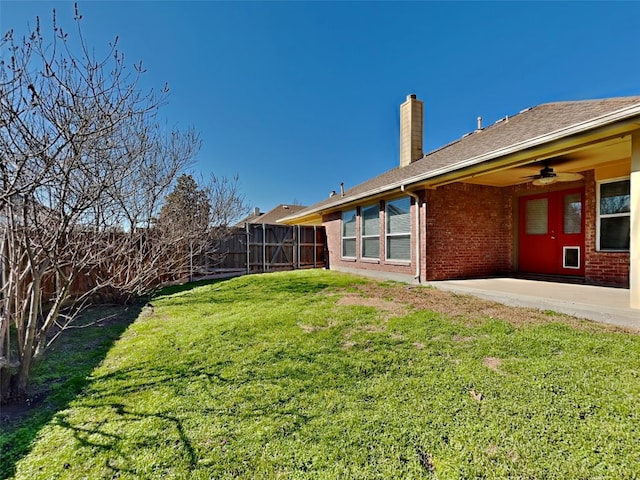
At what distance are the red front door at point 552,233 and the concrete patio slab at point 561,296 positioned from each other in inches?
46.0

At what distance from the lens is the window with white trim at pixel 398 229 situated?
8.02 metres

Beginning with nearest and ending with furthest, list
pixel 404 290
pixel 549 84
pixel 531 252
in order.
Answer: pixel 404 290, pixel 531 252, pixel 549 84

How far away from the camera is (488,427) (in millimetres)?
2113

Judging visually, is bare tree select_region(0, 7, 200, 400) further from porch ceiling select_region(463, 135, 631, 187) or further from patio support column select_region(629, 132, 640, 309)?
porch ceiling select_region(463, 135, 631, 187)

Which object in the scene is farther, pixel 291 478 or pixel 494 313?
pixel 494 313

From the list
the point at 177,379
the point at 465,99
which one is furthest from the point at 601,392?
the point at 465,99

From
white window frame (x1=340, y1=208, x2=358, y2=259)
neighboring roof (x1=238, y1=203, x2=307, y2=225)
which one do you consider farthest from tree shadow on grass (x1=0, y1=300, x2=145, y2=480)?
neighboring roof (x1=238, y1=203, x2=307, y2=225)

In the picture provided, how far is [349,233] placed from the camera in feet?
36.0

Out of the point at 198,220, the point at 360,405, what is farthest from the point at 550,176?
the point at 198,220

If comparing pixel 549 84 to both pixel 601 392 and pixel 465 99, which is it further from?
pixel 601 392

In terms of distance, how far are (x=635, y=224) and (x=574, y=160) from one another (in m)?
2.50

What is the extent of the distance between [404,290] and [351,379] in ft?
13.7

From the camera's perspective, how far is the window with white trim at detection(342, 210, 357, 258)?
34.9 ft

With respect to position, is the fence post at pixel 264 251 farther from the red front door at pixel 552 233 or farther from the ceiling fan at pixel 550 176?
the ceiling fan at pixel 550 176
